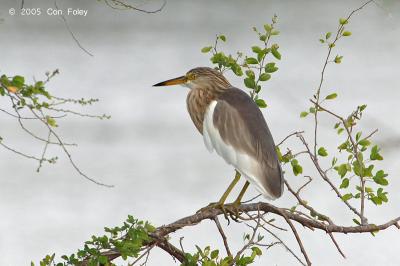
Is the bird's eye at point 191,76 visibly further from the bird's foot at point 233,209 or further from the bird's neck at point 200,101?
the bird's foot at point 233,209

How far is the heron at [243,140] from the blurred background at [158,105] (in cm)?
174

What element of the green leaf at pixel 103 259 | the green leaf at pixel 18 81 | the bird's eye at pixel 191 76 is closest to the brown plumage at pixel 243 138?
the bird's eye at pixel 191 76

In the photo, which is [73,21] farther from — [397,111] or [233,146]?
[233,146]

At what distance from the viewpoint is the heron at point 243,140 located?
1.64 meters

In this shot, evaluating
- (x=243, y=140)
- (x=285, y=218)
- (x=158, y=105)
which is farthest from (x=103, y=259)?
(x=158, y=105)

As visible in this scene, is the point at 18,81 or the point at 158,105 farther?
the point at 158,105

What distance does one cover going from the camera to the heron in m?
1.64

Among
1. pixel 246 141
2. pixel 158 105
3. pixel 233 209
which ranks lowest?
pixel 233 209

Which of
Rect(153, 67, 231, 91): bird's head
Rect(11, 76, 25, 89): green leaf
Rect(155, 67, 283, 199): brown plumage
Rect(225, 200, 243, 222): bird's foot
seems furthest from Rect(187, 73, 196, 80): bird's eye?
Rect(11, 76, 25, 89): green leaf

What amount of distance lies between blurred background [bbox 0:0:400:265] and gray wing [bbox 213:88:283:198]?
177cm

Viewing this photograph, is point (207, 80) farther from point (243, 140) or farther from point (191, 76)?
point (243, 140)

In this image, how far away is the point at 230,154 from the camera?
5.59 ft

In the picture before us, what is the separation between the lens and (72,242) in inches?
143

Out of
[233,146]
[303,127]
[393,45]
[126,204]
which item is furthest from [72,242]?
[393,45]
